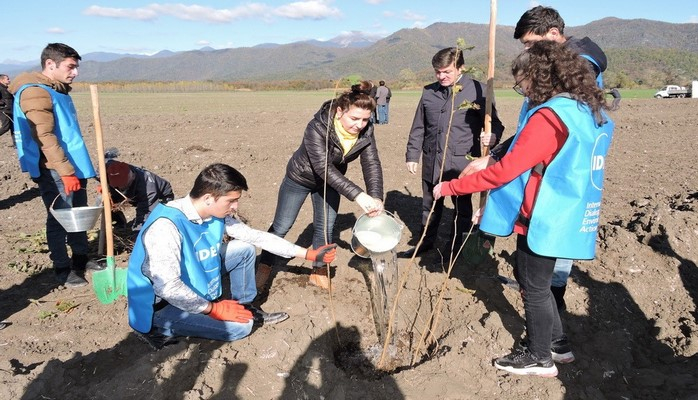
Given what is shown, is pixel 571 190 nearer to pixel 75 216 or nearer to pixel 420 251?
pixel 420 251

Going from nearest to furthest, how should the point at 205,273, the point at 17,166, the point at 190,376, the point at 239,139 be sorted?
the point at 190,376 < the point at 205,273 < the point at 17,166 < the point at 239,139

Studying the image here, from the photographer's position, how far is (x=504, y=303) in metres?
3.31

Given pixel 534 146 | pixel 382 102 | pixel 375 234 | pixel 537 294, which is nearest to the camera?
pixel 534 146

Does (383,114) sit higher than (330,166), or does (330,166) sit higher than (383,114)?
(383,114)

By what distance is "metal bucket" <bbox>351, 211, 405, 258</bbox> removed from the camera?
8.95ft

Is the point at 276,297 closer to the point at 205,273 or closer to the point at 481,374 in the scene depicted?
the point at 205,273

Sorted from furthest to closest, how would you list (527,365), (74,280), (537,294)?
(74,280)
(527,365)
(537,294)

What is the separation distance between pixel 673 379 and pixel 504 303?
1109 mm

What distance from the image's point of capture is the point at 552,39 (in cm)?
276

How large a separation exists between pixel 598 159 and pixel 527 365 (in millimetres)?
1230

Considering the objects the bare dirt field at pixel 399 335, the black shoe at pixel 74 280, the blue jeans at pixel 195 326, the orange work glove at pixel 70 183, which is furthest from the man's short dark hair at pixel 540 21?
Answer: the black shoe at pixel 74 280

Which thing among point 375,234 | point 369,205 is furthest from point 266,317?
point 369,205

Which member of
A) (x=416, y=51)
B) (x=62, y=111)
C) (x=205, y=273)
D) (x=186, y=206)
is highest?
(x=416, y=51)

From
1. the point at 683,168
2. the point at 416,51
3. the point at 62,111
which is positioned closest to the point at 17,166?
the point at 62,111
